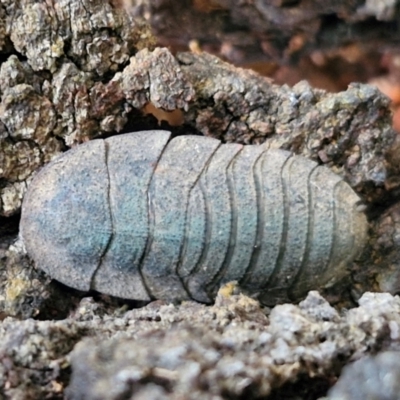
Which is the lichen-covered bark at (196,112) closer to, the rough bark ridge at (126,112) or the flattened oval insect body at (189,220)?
the rough bark ridge at (126,112)

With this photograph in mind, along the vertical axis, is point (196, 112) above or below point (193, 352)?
above

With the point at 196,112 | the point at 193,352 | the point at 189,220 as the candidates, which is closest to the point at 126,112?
the point at 196,112

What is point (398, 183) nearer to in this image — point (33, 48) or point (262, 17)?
point (262, 17)

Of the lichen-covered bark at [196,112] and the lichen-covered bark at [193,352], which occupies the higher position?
the lichen-covered bark at [196,112]

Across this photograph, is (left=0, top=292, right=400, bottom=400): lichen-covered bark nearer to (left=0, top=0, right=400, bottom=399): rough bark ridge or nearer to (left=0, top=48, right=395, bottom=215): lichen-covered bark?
(left=0, top=0, right=400, bottom=399): rough bark ridge

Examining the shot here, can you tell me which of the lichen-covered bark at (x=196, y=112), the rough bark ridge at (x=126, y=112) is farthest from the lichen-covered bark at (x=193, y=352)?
the lichen-covered bark at (x=196, y=112)

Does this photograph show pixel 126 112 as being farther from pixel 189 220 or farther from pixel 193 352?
pixel 193 352

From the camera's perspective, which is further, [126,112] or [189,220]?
[126,112]

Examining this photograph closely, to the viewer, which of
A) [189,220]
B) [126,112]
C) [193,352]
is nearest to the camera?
[193,352]
